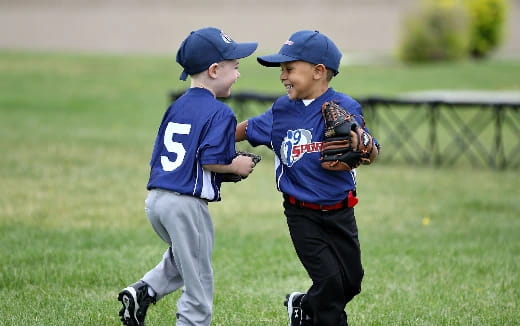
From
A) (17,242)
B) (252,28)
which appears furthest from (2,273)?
(252,28)

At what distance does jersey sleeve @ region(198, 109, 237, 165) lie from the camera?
425cm

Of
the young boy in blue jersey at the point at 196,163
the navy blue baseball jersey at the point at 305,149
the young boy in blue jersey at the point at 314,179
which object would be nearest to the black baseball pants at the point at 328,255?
the young boy in blue jersey at the point at 314,179

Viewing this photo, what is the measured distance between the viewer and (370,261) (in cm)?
673

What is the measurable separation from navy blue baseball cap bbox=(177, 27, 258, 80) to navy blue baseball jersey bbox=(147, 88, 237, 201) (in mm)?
177

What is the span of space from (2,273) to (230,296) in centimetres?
158

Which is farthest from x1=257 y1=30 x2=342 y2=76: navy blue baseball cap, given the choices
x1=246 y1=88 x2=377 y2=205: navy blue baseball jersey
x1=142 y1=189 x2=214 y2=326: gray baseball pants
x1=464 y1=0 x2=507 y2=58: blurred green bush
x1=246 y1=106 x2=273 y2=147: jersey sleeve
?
x1=464 y1=0 x2=507 y2=58: blurred green bush

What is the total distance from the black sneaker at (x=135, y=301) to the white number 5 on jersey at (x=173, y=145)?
30.0 inches

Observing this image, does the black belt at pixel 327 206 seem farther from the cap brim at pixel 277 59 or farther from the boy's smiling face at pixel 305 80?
the cap brim at pixel 277 59

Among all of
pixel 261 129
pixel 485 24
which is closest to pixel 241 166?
pixel 261 129

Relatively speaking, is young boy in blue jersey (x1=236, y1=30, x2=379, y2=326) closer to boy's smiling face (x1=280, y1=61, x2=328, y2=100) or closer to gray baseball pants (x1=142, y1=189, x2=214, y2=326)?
boy's smiling face (x1=280, y1=61, x2=328, y2=100)

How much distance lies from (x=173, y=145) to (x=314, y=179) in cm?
72

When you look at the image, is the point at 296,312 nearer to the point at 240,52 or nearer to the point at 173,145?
the point at 173,145

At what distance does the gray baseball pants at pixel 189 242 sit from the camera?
4312 mm

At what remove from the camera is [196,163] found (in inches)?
170
